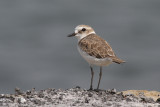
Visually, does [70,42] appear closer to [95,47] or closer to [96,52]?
[95,47]

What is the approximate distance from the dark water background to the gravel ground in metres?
10.6

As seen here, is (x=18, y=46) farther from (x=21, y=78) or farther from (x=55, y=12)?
(x=55, y=12)

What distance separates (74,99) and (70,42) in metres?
18.1

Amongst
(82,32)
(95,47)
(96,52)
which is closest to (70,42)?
(82,32)

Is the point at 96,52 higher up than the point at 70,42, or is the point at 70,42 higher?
the point at 70,42

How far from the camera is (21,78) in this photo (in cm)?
2520

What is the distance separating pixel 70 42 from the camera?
2850 centimetres

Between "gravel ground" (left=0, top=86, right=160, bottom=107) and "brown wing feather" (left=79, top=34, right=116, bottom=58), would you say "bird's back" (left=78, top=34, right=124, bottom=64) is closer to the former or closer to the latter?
"brown wing feather" (left=79, top=34, right=116, bottom=58)

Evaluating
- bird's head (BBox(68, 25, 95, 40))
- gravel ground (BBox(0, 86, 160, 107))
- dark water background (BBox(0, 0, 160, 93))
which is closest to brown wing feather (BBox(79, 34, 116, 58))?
bird's head (BBox(68, 25, 95, 40))

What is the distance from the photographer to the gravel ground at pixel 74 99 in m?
10.0

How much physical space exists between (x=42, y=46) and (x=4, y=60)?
109 inches

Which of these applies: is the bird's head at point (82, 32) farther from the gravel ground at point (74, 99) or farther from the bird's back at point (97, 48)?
the gravel ground at point (74, 99)

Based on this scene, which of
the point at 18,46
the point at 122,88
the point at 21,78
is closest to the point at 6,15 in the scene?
the point at 18,46

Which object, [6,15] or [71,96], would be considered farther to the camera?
[6,15]
